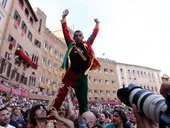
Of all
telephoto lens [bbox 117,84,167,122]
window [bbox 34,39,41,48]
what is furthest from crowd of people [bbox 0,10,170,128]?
window [bbox 34,39,41,48]

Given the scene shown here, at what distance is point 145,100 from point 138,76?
166ft

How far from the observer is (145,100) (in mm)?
1145

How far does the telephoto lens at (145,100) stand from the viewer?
1025 mm

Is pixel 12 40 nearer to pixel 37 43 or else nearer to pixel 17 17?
pixel 17 17

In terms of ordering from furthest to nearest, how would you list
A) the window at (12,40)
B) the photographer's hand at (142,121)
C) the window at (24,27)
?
1. the window at (24,27)
2. the window at (12,40)
3. the photographer's hand at (142,121)

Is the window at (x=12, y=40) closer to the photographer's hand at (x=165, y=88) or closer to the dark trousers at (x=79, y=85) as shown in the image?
the dark trousers at (x=79, y=85)

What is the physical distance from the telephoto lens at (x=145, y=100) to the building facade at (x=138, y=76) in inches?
1759

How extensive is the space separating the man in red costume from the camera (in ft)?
6.66

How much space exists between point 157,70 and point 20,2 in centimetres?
4806

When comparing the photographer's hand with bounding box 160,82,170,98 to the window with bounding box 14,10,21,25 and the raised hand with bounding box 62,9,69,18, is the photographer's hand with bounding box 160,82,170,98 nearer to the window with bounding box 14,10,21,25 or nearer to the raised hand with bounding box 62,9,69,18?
the raised hand with bounding box 62,9,69,18

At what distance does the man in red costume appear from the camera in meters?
3.43

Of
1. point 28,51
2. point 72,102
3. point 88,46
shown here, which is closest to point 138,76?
point 28,51

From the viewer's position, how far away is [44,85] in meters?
29.7

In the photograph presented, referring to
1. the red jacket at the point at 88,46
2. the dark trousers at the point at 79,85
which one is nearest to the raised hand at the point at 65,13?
the red jacket at the point at 88,46
